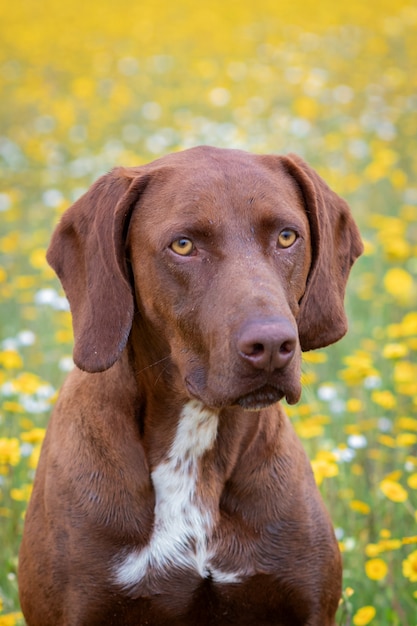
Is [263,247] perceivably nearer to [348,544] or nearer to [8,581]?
[348,544]

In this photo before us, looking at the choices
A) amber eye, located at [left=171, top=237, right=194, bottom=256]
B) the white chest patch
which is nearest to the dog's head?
amber eye, located at [left=171, top=237, right=194, bottom=256]

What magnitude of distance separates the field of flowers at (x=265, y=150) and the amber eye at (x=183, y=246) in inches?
44.0

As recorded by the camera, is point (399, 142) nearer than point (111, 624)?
No

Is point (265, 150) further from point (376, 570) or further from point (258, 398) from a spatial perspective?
point (258, 398)

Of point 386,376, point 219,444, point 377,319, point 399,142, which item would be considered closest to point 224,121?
point 399,142

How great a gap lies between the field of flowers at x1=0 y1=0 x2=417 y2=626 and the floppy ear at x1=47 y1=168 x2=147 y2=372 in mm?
802

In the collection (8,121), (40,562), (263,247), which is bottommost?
(8,121)

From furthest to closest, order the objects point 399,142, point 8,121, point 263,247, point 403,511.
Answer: point 8,121, point 399,142, point 403,511, point 263,247

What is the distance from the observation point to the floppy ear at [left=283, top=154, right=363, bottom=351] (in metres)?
3.38

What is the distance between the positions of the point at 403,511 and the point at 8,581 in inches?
62.9

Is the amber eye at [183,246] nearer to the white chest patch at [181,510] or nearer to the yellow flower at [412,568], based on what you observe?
the white chest patch at [181,510]

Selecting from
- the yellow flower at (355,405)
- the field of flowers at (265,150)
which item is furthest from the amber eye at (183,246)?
the yellow flower at (355,405)

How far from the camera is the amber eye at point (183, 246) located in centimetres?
308

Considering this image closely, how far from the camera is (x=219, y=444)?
3383mm
